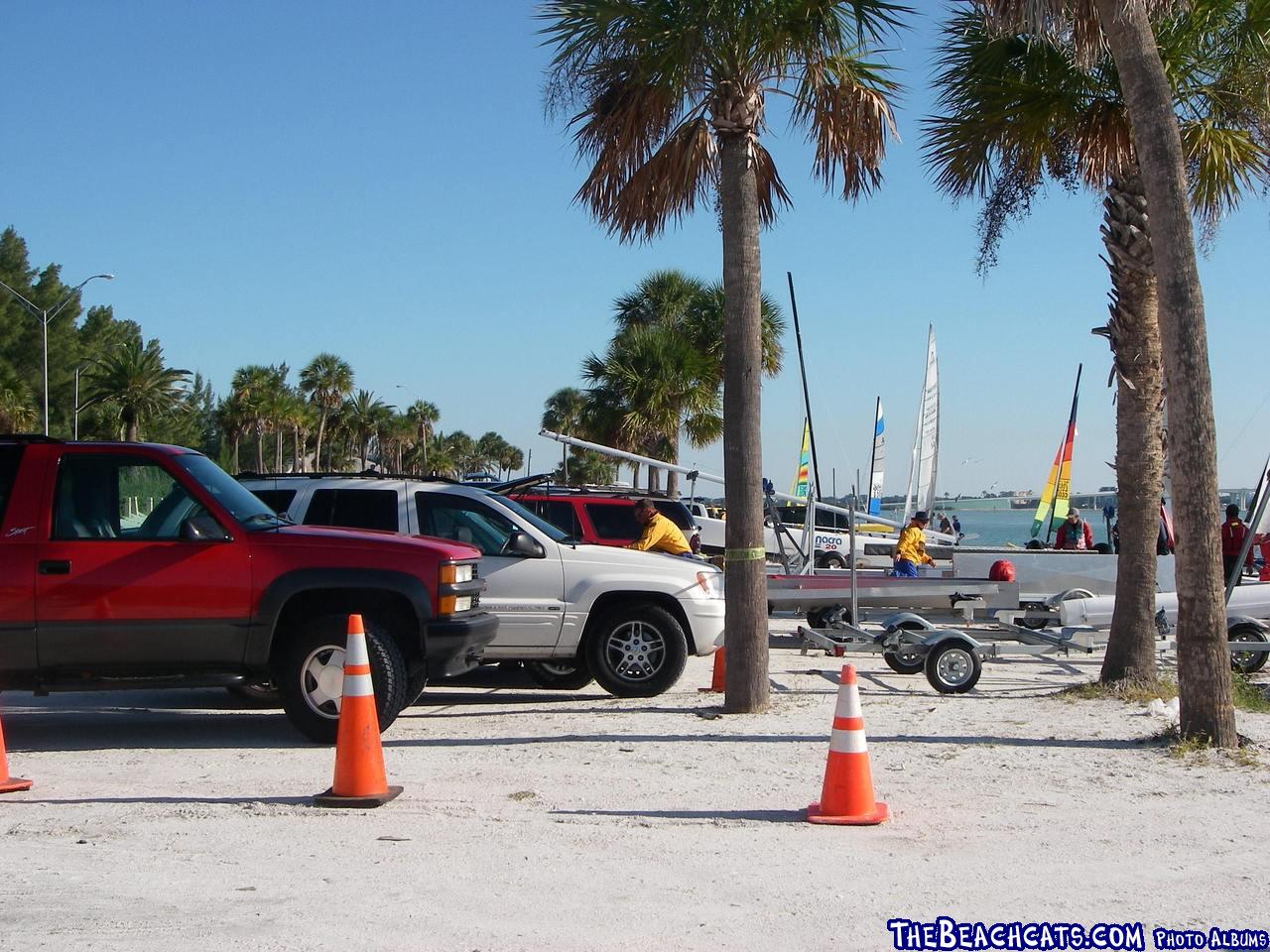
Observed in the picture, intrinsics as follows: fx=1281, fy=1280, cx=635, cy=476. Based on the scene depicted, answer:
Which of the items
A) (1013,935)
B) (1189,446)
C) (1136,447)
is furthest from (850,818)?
(1136,447)

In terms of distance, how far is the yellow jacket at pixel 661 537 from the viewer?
12547 mm

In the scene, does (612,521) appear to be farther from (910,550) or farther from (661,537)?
(661,537)

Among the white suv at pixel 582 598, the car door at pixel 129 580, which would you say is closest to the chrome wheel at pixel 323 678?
the car door at pixel 129 580

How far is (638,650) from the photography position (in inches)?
416

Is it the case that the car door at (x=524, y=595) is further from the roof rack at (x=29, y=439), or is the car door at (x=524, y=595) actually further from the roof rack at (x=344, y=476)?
the roof rack at (x=29, y=439)

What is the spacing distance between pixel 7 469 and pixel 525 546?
12.7 feet

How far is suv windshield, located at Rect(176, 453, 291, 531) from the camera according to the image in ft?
28.0

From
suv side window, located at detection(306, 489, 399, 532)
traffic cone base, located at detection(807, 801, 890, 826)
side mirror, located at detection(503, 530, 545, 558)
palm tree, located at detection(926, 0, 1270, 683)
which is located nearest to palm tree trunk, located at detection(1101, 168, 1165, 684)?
palm tree, located at detection(926, 0, 1270, 683)

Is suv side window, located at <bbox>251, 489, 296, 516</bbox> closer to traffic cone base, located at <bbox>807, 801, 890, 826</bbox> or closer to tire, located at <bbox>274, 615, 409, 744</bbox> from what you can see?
tire, located at <bbox>274, 615, 409, 744</bbox>

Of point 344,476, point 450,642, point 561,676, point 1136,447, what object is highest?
point 1136,447

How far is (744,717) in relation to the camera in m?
9.57

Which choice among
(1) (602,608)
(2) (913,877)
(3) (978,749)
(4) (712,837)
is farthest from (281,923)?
(1) (602,608)

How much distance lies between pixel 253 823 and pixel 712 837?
7.55 feet

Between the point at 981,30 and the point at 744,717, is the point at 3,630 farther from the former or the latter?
the point at 981,30
